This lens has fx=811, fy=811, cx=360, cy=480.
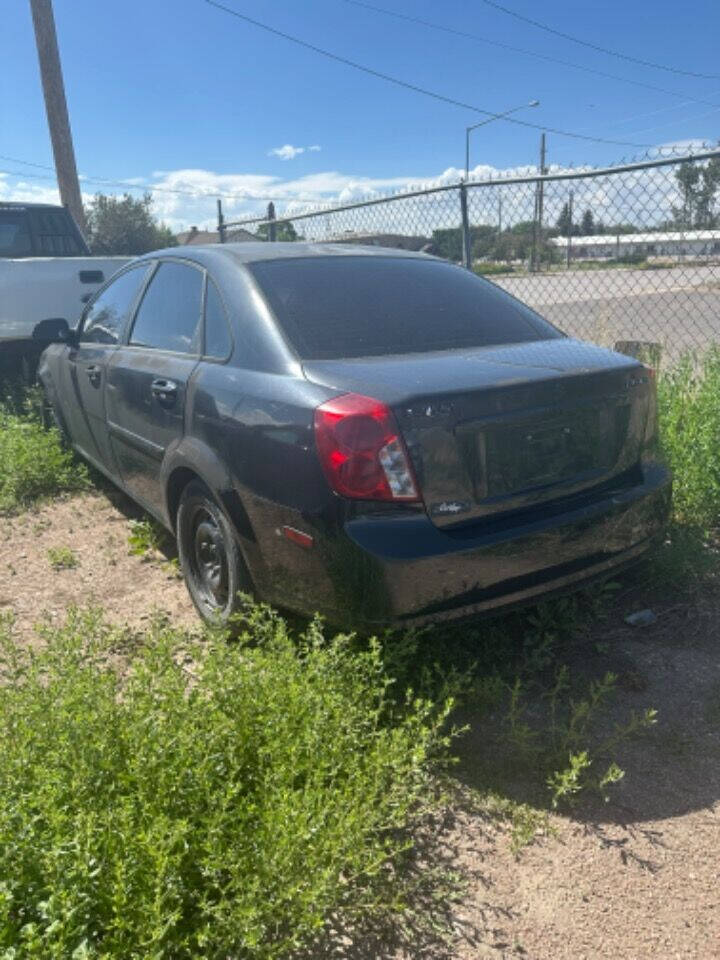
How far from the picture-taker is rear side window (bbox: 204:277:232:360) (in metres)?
3.21

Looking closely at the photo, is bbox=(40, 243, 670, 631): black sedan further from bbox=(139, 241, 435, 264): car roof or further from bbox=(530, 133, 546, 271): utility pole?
bbox=(530, 133, 546, 271): utility pole

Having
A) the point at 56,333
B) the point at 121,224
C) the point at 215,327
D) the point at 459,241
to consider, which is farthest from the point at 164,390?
the point at 121,224

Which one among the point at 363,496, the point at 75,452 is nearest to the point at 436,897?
the point at 363,496

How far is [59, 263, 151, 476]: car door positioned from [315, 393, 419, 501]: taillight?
7.27 ft

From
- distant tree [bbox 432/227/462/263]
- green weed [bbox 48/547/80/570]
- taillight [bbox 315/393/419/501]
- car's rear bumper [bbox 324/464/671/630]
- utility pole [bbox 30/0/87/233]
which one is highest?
utility pole [bbox 30/0/87/233]

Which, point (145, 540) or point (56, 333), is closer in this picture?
point (145, 540)

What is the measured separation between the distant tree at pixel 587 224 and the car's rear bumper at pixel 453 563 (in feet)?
14.6

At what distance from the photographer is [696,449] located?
411 cm

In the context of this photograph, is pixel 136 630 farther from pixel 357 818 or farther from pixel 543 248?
pixel 543 248

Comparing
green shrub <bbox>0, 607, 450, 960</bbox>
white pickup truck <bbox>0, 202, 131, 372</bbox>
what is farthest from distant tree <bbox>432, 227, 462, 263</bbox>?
green shrub <bbox>0, 607, 450, 960</bbox>

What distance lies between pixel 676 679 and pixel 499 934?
1.42m

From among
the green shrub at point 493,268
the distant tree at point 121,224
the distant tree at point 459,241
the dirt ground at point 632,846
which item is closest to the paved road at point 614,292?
the green shrub at point 493,268

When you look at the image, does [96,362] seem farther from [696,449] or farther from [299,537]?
[696,449]

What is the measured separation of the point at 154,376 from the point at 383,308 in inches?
44.3
